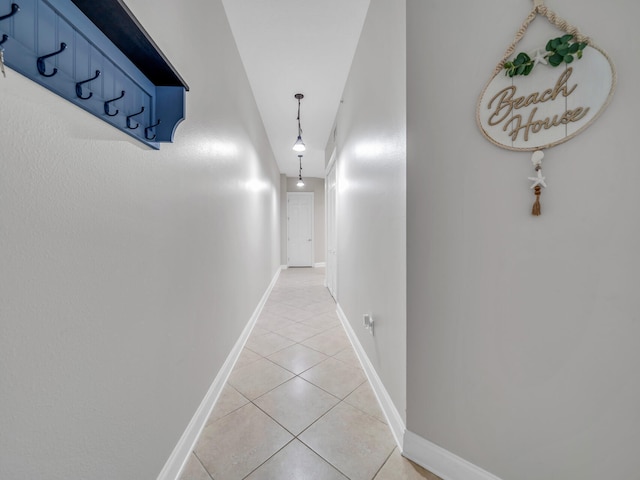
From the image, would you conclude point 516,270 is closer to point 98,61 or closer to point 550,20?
point 550,20

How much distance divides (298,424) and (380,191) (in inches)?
59.1

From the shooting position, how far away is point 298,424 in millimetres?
1467

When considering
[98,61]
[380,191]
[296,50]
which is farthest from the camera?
[296,50]

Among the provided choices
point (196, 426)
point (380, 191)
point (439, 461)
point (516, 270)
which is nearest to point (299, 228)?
point (380, 191)

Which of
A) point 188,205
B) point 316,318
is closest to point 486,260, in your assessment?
point 188,205

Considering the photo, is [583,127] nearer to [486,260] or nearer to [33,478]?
[486,260]

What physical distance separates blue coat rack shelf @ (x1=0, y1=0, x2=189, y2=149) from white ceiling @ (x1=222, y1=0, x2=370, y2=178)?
1.57 meters

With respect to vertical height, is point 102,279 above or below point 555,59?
below

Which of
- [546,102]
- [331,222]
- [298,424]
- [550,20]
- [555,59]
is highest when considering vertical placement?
[550,20]

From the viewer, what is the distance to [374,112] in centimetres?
179

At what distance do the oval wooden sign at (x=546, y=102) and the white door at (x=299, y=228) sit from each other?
266 inches

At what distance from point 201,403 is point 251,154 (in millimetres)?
2503

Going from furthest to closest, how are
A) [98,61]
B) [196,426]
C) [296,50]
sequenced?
[296,50]
[196,426]
[98,61]

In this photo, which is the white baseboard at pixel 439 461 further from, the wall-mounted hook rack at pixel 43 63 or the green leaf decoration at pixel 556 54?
the wall-mounted hook rack at pixel 43 63
